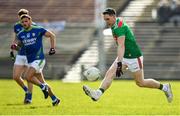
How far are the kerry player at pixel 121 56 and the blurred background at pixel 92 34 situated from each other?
14671mm

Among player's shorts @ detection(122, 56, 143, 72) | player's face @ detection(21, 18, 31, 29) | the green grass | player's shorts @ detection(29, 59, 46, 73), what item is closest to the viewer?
the green grass

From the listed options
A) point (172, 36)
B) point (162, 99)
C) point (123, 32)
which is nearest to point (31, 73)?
point (123, 32)

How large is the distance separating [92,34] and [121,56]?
20534mm

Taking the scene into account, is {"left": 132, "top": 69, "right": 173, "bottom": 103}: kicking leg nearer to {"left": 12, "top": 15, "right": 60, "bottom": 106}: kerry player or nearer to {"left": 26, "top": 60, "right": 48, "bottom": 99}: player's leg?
{"left": 12, "top": 15, "right": 60, "bottom": 106}: kerry player

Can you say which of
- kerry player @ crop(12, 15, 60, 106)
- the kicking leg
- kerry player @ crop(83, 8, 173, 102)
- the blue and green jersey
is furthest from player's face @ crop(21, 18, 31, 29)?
the kicking leg

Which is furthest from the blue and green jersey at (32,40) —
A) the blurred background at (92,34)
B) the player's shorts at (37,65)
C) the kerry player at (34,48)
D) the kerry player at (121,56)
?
the blurred background at (92,34)

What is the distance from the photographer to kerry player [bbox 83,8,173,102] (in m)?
13.1

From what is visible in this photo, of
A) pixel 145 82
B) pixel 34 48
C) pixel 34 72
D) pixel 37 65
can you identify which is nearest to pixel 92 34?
pixel 34 48

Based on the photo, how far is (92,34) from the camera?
110ft

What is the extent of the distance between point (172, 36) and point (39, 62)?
1864 cm

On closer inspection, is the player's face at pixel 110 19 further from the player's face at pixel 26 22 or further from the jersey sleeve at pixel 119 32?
the player's face at pixel 26 22

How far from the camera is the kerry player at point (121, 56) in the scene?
1313 cm

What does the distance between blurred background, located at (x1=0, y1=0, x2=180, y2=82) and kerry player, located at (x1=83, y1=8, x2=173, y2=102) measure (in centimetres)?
1467

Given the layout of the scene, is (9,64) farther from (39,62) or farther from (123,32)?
(123,32)
